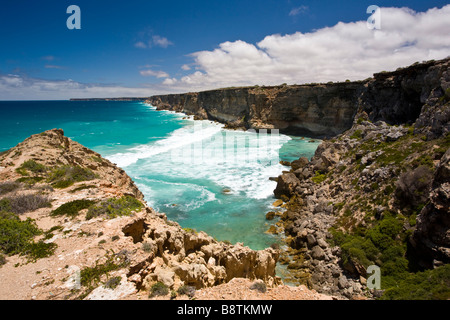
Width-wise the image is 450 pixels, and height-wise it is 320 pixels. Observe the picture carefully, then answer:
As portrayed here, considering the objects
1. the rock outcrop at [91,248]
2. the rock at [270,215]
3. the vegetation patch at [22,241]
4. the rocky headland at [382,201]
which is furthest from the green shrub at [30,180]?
the rock at [270,215]

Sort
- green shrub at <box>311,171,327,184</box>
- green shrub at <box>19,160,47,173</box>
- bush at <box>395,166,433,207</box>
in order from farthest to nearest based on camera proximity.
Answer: green shrub at <box>311,171,327,184</box>, green shrub at <box>19,160,47,173</box>, bush at <box>395,166,433,207</box>

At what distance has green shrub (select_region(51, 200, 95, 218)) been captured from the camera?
31.9ft

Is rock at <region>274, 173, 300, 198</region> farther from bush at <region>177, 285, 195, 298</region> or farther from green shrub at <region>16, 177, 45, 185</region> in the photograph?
green shrub at <region>16, 177, 45, 185</region>

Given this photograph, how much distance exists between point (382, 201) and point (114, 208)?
52.3 feet

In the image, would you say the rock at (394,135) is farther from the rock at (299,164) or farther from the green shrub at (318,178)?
the rock at (299,164)

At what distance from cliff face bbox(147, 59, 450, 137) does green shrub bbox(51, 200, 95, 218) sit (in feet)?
87.0

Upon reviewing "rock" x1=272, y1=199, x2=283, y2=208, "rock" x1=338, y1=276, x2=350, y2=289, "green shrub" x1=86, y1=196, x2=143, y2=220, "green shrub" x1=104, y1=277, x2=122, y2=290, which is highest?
"green shrub" x1=86, y1=196, x2=143, y2=220

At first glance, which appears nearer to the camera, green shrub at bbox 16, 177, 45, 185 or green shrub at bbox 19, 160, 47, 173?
green shrub at bbox 16, 177, 45, 185

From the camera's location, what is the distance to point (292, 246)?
16.0 meters

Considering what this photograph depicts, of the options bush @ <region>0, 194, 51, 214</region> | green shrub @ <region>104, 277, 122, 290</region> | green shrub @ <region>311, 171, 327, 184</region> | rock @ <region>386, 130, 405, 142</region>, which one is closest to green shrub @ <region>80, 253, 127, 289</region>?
green shrub @ <region>104, 277, 122, 290</region>

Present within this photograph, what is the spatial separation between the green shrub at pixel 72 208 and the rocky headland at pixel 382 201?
451 inches

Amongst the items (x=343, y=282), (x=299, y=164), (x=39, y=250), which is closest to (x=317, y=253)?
(x=343, y=282)

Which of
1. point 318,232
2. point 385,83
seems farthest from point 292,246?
point 385,83

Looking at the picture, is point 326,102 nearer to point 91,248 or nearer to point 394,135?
point 394,135
